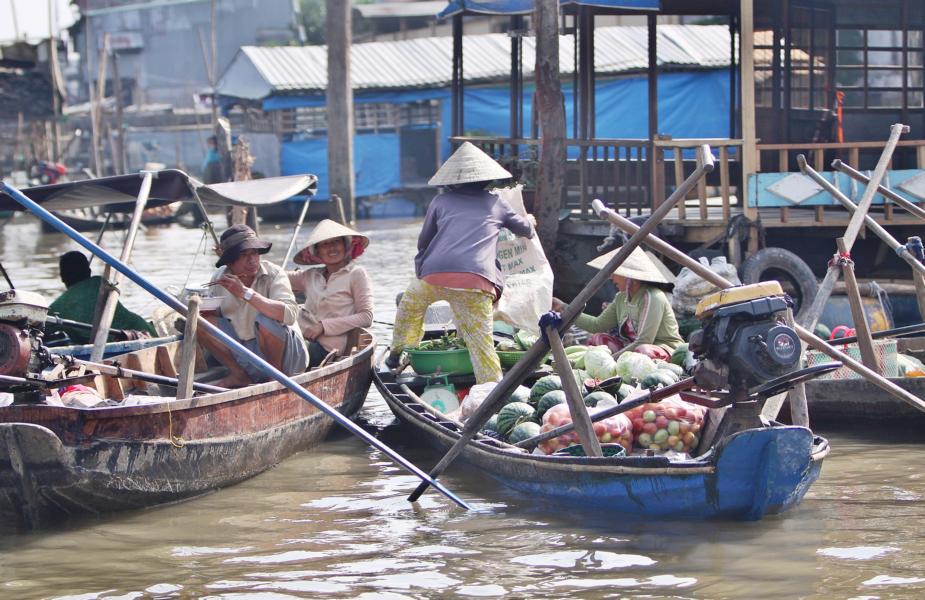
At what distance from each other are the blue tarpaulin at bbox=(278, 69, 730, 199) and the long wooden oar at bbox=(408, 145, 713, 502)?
1430 cm

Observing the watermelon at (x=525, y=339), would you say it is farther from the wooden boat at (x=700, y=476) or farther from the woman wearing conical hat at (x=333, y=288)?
the wooden boat at (x=700, y=476)

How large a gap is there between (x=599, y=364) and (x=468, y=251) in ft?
3.31

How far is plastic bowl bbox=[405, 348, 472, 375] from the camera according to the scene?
25.0 ft

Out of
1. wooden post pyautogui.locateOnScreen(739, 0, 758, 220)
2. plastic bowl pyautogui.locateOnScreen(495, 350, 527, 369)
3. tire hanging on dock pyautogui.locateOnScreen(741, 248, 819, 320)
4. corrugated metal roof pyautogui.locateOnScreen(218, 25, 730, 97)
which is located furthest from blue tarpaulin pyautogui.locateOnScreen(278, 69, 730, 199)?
plastic bowl pyautogui.locateOnScreen(495, 350, 527, 369)

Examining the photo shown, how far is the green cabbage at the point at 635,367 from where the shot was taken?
683cm

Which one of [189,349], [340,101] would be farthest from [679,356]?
[340,101]

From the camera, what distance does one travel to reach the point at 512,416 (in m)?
6.70

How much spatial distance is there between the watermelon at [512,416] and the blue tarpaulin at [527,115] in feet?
44.9

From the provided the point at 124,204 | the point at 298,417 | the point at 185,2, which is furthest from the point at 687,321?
the point at 185,2

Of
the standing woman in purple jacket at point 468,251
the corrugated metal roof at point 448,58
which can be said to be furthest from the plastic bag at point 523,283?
Result: the corrugated metal roof at point 448,58

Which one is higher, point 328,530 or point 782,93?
point 782,93

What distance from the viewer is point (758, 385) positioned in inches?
205

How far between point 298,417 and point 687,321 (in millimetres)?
2943

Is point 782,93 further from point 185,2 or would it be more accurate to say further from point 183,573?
point 185,2
